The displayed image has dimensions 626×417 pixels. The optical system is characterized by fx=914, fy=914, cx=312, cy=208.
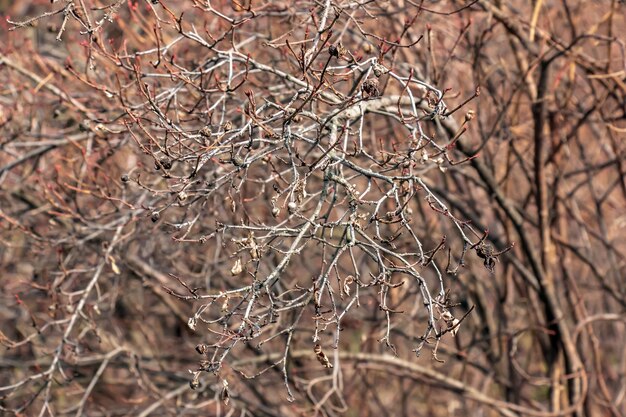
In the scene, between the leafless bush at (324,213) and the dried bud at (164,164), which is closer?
the dried bud at (164,164)

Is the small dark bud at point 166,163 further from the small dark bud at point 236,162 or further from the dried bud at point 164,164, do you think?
the small dark bud at point 236,162

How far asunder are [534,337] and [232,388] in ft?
7.40

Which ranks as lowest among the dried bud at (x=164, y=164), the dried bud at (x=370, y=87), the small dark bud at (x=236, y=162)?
the dried bud at (x=164, y=164)

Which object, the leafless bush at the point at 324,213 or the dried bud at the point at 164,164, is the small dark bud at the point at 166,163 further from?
the leafless bush at the point at 324,213

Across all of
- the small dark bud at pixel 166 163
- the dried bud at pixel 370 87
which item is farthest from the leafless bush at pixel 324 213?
the small dark bud at pixel 166 163

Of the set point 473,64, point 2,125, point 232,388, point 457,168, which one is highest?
point 473,64

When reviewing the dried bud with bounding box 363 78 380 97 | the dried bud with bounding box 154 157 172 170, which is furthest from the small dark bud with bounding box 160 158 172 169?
the dried bud with bounding box 363 78 380 97

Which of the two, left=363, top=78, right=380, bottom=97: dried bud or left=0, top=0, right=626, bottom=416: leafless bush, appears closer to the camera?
left=363, top=78, right=380, bottom=97: dried bud

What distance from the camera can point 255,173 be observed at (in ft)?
20.2

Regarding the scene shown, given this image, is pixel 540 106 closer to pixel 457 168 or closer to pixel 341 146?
pixel 457 168

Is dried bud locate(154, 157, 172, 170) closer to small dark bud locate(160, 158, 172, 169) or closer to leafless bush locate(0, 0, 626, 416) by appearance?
small dark bud locate(160, 158, 172, 169)

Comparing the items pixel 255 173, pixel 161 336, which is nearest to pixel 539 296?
pixel 255 173

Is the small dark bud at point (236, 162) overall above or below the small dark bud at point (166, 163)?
above

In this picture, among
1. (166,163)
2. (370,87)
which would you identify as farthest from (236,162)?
(370,87)
